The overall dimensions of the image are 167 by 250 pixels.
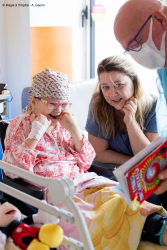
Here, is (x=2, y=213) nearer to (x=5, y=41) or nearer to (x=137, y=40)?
(x=137, y=40)

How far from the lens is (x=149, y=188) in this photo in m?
0.96

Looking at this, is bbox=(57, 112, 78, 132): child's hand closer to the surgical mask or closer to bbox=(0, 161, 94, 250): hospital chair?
the surgical mask

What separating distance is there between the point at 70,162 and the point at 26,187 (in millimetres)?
366

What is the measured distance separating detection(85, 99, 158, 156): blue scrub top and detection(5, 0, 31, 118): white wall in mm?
2158

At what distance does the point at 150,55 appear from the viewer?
1.19 metres

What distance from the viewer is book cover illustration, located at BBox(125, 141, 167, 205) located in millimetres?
817

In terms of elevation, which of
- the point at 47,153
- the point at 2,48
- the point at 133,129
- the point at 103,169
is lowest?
the point at 103,169

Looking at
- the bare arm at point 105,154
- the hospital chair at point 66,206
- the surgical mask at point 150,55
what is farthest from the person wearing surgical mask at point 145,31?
the bare arm at point 105,154

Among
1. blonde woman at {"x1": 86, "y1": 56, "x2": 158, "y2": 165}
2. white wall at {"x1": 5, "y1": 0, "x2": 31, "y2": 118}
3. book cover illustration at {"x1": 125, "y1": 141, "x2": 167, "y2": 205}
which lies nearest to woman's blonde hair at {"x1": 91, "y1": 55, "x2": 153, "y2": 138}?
blonde woman at {"x1": 86, "y1": 56, "x2": 158, "y2": 165}

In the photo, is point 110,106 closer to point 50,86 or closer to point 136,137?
point 136,137

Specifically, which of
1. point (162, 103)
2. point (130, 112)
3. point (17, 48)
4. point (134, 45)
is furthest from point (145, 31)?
point (17, 48)

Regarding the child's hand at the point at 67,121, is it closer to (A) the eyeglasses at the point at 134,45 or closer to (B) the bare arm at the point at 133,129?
(B) the bare arm at the point at 133,129

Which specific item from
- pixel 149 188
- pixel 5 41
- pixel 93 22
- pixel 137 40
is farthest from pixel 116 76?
pixel 93 22

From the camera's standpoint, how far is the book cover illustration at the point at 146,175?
32.2 inches
